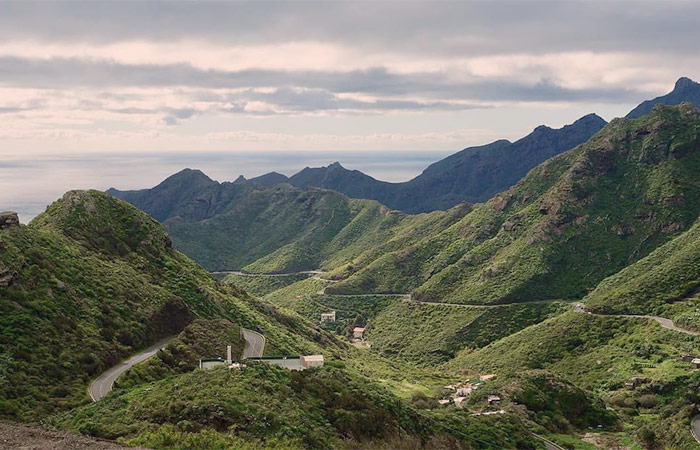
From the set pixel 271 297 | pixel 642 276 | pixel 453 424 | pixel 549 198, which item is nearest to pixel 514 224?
pixel 549 198

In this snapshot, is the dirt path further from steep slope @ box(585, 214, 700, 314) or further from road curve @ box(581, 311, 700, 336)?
steep slope @ box(585, 214, 700, 314)

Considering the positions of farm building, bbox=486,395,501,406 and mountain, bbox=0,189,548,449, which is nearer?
mountain, bbox=0,189,548,449

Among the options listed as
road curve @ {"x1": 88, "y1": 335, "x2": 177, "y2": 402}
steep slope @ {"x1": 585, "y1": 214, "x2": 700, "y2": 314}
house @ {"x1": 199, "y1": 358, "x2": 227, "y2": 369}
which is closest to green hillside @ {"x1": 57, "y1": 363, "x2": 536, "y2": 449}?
road curve @ {"x1": 88, "y1": 335, "x2": 177, "y2": 402}

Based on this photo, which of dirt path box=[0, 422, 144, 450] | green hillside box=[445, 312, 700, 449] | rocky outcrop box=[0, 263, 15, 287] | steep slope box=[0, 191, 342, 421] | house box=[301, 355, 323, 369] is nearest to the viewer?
dirt path box=[0, 422, 144, 450]

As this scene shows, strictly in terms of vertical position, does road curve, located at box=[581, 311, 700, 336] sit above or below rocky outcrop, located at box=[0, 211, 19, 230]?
below

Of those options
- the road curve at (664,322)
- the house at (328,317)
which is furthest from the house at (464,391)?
the house at (328,317)

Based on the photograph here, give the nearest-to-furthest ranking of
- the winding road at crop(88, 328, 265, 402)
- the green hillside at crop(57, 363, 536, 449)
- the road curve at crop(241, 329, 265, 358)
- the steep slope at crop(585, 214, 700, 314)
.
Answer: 1. the green hillside at crop(57, 363, 536, 449)
2. the winding road at crop(88, 328, 265, 402)
3. the road curve at crop(241, 329, 265, 358)
4. the steep slope at crop(585, 214, 700, 314)

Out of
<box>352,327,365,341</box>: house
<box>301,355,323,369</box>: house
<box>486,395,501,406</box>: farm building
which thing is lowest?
<box>352,327,365,341</box>: house
